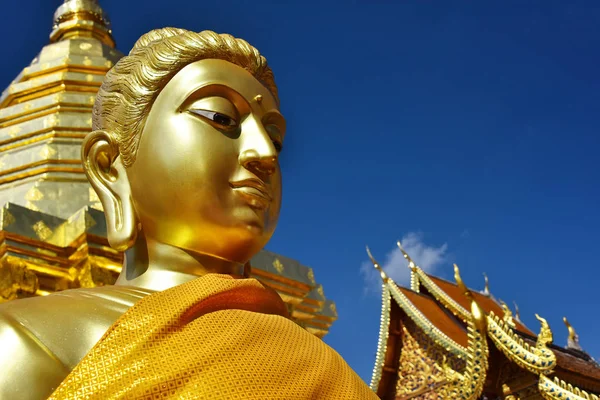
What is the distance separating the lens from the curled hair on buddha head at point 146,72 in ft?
4.80

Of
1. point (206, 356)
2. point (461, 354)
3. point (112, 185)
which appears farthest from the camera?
point (461, 354)

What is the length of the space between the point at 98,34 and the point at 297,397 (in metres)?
3.06

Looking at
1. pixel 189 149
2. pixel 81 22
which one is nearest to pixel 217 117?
pixel 189 149

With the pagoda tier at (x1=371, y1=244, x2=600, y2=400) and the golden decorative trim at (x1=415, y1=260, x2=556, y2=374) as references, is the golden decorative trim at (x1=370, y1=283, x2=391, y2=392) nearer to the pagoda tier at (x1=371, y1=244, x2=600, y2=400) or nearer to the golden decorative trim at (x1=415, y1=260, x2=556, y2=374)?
the pagoda tier at (x1=371, y1=244, x2=600, y2=400)

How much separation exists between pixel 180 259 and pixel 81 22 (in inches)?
107

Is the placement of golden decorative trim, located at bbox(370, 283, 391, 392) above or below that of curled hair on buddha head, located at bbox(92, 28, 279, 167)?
above

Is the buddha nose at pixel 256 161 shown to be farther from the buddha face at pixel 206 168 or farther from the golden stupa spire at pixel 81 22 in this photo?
the golden stupa spire at pixel 81 22

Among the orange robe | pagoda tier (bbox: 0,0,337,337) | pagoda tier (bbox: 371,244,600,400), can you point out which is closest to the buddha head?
the orange robe

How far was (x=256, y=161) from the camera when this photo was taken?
4.57 ft

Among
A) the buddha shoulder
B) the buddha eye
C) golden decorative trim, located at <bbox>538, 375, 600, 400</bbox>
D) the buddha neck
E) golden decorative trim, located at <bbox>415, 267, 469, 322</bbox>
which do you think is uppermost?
golden decorative trim, located at <bbox>415, 267, 469, 322</bbox>

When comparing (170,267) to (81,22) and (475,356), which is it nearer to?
(81,22)

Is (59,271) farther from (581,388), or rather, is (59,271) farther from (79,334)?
(581,388)

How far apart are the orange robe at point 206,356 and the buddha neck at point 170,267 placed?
0.12 m

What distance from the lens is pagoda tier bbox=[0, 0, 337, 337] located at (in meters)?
2.14
